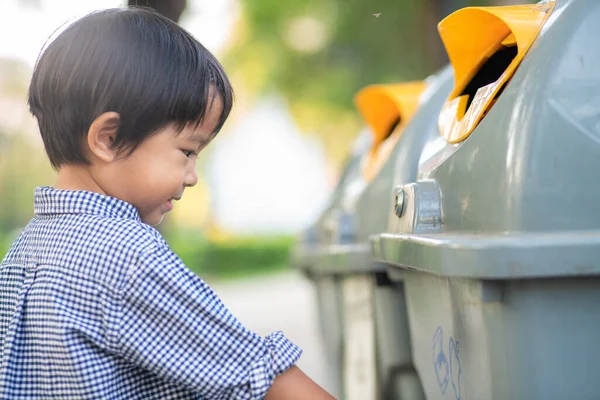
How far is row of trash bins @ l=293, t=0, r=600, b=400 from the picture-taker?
5.10ft

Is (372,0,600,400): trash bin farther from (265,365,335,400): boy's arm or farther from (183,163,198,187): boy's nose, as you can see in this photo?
(183,163,198,187): boy's nose

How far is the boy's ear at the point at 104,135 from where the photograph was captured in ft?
5.47

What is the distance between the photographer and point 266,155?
2958 cm

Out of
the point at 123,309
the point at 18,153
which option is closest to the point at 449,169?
the point at 123,309

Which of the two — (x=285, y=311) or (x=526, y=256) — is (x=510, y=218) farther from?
(x=285, y=311)

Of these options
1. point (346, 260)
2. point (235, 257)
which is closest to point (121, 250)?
point (346, 260)

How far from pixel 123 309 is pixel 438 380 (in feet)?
2.86

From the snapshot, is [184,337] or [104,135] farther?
[104,135]

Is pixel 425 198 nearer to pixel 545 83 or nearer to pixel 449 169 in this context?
pixel 449 169

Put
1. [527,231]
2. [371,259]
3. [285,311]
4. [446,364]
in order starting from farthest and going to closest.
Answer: [285,311] < [371,259] < [446,364] < [527,231]

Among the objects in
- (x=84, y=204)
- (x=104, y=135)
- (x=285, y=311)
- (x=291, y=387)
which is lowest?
(x=285, y=311)

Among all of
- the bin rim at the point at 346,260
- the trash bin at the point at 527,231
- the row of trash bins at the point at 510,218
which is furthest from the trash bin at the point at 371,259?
the trash bin at the point at 527,231

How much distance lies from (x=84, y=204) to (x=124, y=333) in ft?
1.05

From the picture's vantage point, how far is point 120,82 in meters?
1.66
